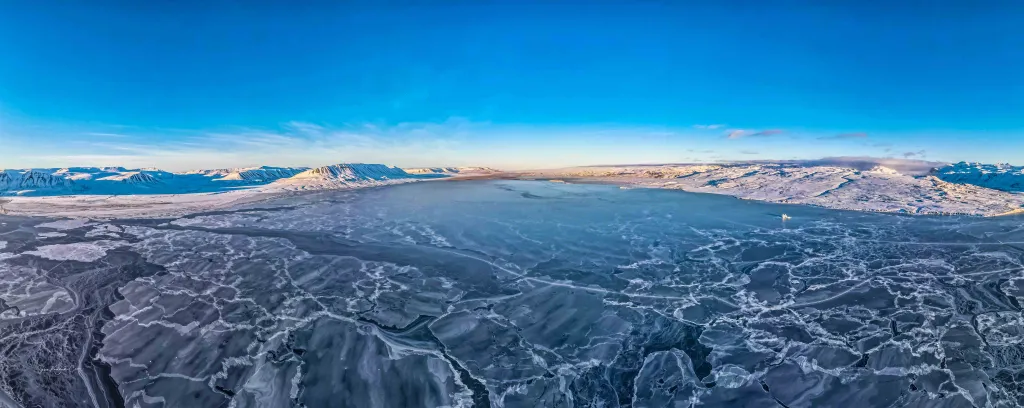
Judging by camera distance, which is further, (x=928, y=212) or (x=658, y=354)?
(x=928, y=212)

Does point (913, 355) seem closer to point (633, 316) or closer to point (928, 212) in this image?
point (633, 316)

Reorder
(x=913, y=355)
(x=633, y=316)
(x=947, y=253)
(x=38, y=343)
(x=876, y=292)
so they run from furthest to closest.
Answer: (x=947, y=253), (x=876, y=292), (x=633, y=316), (x=38, y=343), (x=913, y=355)

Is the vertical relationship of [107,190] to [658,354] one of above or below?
above

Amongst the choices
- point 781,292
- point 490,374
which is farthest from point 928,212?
point 490,374

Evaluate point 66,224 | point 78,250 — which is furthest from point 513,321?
point 66,224

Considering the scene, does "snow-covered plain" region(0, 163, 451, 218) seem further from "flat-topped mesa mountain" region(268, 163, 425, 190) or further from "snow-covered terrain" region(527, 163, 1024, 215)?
"snow-covered terrain" region(527, 163, 1024, 215)

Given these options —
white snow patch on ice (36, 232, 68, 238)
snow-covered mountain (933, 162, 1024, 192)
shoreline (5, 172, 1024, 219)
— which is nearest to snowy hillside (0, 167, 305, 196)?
shoreline (5, 172, 1024, 219)
